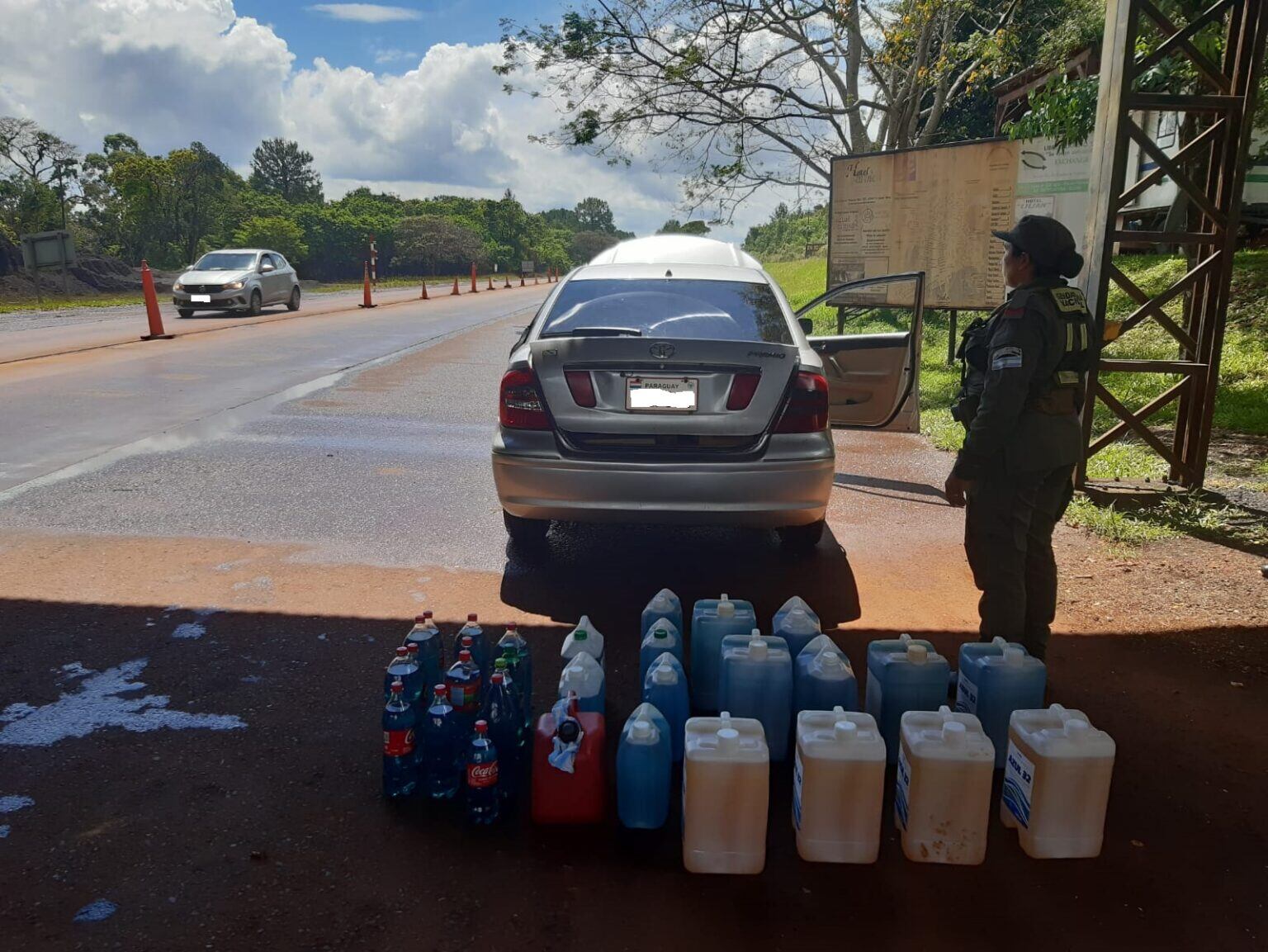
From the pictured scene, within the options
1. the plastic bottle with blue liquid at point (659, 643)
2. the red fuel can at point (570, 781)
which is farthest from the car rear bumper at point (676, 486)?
the red fuel can at point (570, 781)

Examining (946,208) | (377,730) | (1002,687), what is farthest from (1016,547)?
(946,208)

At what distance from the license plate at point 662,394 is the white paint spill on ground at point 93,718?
7.16 ft

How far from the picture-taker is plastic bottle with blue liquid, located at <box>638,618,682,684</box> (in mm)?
3457

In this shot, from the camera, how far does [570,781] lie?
294 centimetres

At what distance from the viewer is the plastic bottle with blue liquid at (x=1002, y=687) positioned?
3305 mm

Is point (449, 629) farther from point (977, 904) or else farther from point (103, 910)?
point (977, 904)

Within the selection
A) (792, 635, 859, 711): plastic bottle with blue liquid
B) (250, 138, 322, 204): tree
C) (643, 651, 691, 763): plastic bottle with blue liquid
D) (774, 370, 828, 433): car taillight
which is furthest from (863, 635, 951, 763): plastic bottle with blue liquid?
(250, 138, 322, 204): tree

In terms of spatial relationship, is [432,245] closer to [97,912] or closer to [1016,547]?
[1016,547]

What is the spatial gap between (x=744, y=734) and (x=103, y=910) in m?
1.75

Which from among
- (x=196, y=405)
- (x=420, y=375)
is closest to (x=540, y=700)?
(x=196, y=405)

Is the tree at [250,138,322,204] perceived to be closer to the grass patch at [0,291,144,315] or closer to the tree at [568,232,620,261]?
the tree at [568,232,620,261]

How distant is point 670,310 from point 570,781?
287 centimetres

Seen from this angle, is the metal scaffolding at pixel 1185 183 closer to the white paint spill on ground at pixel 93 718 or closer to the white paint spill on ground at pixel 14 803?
the white paint spill on ground at pixel 93 718

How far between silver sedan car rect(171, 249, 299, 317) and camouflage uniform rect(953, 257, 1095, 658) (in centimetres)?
2059
